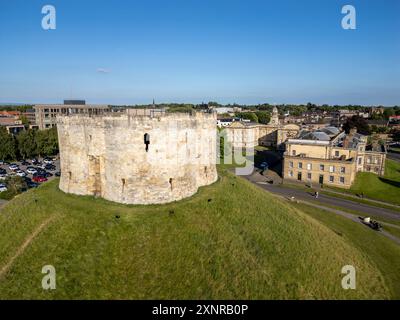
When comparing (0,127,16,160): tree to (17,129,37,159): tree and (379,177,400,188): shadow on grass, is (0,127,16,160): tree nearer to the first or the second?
(17,129,37,159): tree

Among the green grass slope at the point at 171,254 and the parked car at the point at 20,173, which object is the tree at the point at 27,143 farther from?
the green grass slope at the point at 171,254

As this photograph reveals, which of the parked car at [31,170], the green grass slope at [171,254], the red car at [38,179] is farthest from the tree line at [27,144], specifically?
the green grass slope at [171,254]

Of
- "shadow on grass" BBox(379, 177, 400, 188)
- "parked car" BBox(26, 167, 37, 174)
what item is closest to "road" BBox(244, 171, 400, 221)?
"shadow on grass" BBox(379, 177, 400, 188)

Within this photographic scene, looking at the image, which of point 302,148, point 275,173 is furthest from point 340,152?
point 275,173

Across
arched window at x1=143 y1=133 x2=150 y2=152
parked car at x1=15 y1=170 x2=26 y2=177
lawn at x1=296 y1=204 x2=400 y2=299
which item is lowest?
lawn at x1=296 y1=204 x2=400 y2=299

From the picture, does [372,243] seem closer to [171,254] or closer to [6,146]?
[171,254]

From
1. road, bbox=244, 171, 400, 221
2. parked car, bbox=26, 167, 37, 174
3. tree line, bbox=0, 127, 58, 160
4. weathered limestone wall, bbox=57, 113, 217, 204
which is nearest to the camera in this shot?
weathered limestone wall, bbox=57, 113, 217, 204

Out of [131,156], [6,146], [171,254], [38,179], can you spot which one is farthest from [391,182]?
[6,146]
